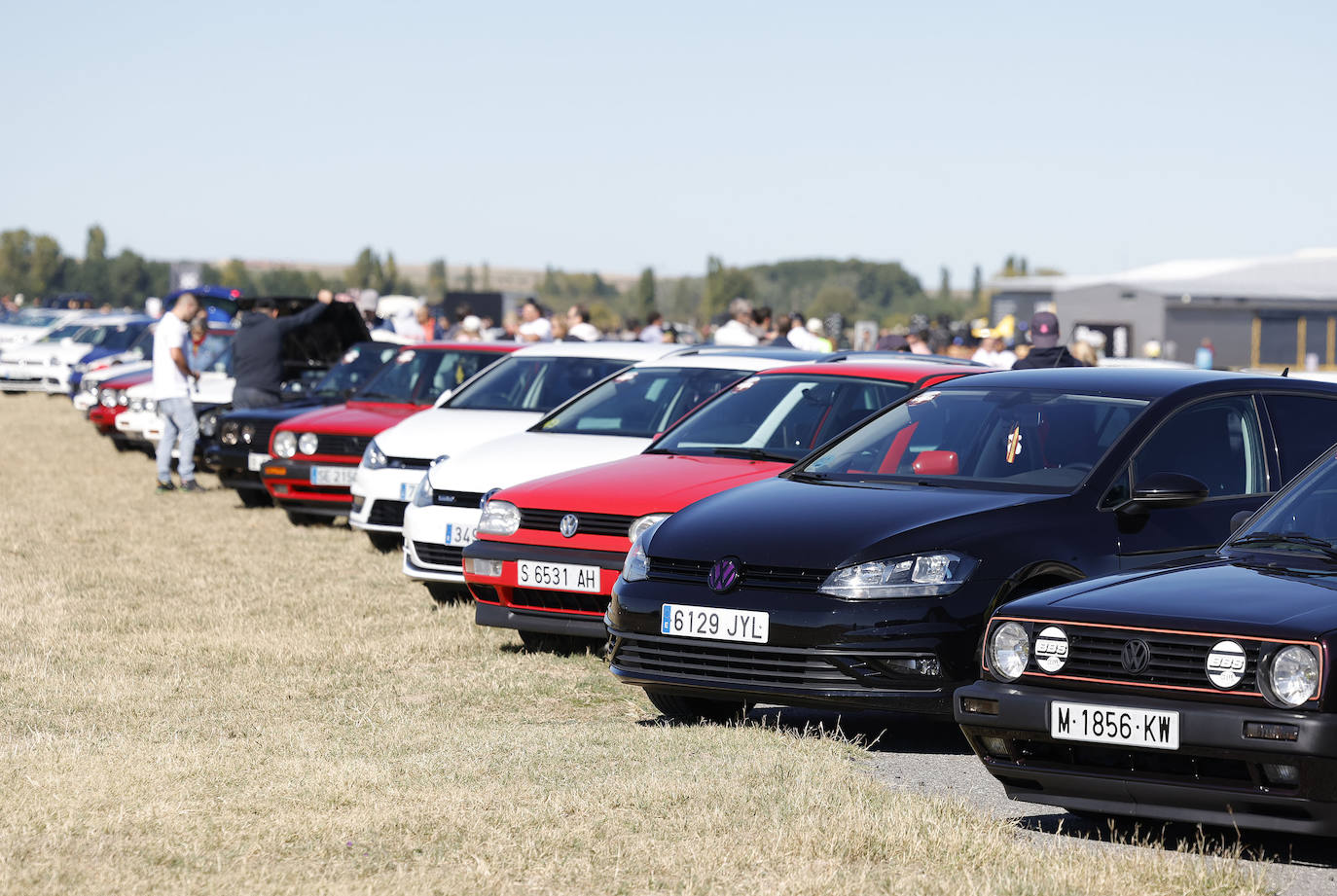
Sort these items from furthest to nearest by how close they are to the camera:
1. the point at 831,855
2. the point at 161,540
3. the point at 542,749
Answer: the point at 161,540 < the point at 542,749 < the point at 831,855

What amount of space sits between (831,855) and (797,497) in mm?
2413

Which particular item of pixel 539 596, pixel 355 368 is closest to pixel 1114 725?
pixel 539 596

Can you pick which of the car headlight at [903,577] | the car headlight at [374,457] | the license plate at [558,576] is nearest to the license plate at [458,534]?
the license plate at [558,576]

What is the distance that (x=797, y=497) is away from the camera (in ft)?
25.0

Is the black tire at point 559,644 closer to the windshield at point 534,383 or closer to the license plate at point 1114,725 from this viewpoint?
the windshield at point 534,383

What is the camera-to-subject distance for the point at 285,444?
49.9ft

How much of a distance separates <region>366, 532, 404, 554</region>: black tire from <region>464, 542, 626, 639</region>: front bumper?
4295 millimetres

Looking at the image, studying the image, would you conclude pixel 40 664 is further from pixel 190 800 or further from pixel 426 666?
pixel 190 800

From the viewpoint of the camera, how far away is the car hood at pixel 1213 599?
5320 mm

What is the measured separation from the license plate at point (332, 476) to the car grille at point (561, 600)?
5975 millimetres

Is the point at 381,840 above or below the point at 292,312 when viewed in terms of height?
below

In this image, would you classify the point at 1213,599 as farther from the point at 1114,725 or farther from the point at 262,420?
the point at 262,420

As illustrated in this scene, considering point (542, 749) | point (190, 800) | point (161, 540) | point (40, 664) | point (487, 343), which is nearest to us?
point (190, 800)

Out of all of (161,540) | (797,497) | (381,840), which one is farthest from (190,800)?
(161,540)
